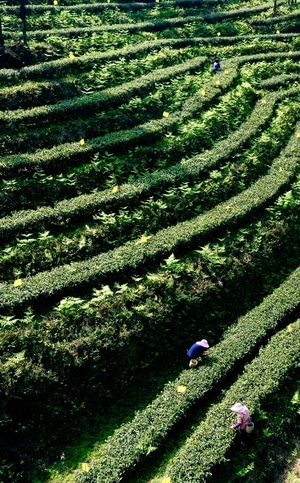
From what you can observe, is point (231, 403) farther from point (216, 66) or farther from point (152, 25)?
point (152, 25)

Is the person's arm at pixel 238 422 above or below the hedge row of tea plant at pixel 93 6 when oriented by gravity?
below

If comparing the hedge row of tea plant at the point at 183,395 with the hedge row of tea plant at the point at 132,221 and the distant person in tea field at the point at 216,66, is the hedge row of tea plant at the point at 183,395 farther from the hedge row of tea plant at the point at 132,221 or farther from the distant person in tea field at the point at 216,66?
the distant person in tea field at the point at 216,66

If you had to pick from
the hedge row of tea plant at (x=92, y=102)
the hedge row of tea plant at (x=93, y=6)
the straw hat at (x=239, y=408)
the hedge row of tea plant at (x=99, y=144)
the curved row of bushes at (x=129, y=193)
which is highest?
the hedge row of tea plant at (x=93, y=6)

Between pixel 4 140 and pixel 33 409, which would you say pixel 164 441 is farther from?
pixel 4 140

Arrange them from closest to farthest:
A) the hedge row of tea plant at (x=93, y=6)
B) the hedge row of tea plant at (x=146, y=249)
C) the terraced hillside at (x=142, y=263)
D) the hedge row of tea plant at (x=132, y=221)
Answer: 1. the terraced hillside at (x=142, y=263)
2. the hedge row of tea plant at (x=146, y=249)
3. the hedge row of tea plant at (x=132, y=221)
4. the hedge row of tea plant at (x=93, y=6)

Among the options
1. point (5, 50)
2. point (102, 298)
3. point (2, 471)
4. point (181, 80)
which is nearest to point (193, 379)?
point (102, 298)

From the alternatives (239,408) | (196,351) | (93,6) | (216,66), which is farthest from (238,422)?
(93,6)

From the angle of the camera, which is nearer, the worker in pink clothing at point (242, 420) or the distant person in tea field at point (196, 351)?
the worker in pink clothing at point (242, 420)

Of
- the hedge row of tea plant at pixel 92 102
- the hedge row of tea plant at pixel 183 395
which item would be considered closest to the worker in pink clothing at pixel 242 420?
the hedge row of tea plant at pixel 183 395
